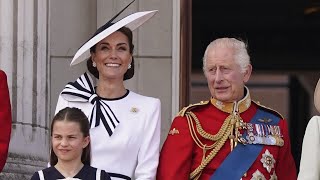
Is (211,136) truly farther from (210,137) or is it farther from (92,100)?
(92,100)

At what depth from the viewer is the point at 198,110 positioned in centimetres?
650

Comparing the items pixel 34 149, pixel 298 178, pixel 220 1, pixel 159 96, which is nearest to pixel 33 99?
pixel 34 149

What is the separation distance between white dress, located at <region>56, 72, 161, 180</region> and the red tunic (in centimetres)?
7

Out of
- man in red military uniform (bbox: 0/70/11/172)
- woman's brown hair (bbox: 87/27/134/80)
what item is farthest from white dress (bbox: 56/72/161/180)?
man in red military uniform (bbox: 0/70/11/172)

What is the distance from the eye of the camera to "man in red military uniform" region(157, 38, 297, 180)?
6316 millimetres

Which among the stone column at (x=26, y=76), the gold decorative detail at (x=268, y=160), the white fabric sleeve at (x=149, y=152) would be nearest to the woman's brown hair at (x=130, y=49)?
the white fabric sleeve at (x=149, y=152)

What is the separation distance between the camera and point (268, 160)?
636cm

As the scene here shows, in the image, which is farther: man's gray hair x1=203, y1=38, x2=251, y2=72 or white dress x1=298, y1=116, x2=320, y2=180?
man's gray hair x1=203, y1=38, x2=251, y2=72

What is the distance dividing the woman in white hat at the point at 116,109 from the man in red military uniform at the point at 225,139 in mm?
Result: 120

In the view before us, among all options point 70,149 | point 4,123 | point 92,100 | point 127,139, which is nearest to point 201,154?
point 127,139

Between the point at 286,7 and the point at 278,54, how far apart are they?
0.35 meters

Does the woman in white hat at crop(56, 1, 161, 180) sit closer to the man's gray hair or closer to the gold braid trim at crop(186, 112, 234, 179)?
the gold braid trim at crop(186, 112, 234, 179)

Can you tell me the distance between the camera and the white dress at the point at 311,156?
5.98m

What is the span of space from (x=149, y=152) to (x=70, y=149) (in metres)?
0.50
